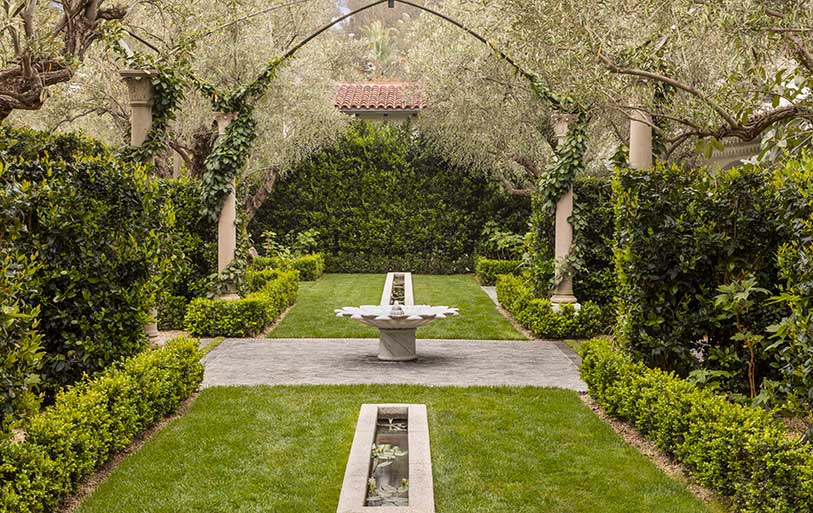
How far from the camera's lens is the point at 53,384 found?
660 cm

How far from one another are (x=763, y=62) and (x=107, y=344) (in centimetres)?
607

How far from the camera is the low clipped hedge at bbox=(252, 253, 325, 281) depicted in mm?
18016

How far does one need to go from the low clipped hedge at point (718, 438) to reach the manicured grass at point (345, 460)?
0.22 meters

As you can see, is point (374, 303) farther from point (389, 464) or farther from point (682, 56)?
point (389, 464)

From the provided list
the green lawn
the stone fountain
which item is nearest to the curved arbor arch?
the green lawn

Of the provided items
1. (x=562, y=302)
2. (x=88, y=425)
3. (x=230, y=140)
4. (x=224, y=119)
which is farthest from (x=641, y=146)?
(x=88, y=425)

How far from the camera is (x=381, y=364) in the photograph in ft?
31.6

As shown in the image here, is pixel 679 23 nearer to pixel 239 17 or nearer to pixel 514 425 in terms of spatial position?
pixel 514 425

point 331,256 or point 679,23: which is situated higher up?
point 679,23

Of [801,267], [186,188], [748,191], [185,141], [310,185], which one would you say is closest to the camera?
[801,267]

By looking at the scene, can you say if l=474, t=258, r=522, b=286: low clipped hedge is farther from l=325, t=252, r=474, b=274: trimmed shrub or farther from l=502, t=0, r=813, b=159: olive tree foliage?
l=502, t=0, r=813, b=159: olive tree foliage

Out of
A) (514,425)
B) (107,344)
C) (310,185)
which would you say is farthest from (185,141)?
(514,425)

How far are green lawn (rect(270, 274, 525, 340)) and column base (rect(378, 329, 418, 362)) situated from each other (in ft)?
5.84

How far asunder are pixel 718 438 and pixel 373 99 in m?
20.9
